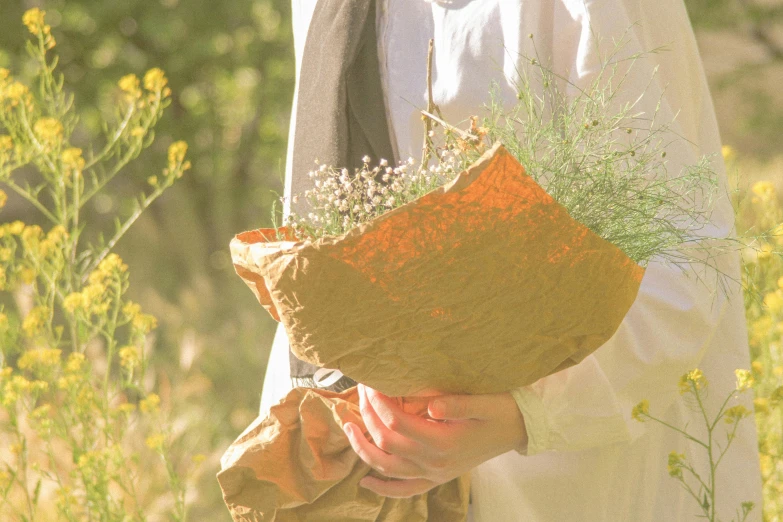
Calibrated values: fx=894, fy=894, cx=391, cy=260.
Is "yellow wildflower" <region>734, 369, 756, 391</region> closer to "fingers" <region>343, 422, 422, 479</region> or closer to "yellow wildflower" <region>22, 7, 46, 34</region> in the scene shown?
"fingers" <region>343, 422, 422, 479</region>

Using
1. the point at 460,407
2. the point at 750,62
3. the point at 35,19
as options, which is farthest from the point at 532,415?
the point at 750,62

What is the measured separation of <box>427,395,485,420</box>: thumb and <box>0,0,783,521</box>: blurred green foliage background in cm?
239

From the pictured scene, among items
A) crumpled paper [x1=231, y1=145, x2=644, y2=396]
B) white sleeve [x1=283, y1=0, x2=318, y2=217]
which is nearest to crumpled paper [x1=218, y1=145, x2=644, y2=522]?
crumpled paper [x1=231, y1=145, x2=644, y2=396]

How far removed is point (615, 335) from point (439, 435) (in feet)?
0.83

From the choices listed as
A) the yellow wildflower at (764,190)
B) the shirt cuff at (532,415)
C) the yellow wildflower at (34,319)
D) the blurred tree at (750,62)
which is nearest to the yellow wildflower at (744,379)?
the shirt cuff at (532,415)

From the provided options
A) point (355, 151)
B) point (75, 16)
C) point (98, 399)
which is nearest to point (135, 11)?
point (75, 16)

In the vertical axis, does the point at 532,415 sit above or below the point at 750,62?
below

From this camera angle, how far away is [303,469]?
1152mm

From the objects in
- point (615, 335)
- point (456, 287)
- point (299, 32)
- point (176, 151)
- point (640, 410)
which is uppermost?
point (299, 32)

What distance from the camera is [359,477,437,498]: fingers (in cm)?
112

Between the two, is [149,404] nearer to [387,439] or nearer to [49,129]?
[49,129]

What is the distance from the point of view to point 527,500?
1.21 metres

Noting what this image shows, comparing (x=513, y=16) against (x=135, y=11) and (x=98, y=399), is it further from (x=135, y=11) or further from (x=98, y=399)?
(x=135, y=11)

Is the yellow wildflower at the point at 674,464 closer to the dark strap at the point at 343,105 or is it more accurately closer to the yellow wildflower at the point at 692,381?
the yellow wildflower at the point at 692,381
